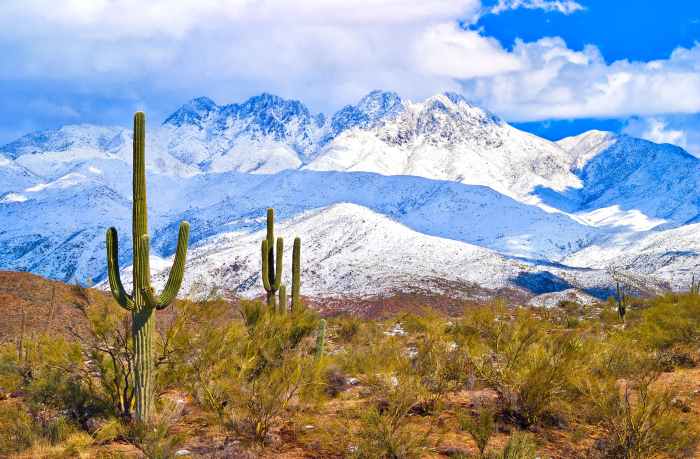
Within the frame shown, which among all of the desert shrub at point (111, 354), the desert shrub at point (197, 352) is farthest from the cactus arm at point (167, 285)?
the desert shrub at point (111, 354)

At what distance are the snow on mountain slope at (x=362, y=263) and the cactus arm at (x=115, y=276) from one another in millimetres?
71045

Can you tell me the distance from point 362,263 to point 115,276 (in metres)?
114

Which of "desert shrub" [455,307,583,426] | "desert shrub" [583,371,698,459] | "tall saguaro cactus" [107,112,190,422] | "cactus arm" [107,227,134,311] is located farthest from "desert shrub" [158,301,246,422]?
"desert shrub" [583,371,698,459]

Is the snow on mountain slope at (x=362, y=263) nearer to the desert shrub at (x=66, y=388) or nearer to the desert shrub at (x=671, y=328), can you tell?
the desert shrub at (x=671, y=328)

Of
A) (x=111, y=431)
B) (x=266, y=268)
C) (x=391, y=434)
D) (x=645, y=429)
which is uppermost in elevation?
(x=266, y=268)

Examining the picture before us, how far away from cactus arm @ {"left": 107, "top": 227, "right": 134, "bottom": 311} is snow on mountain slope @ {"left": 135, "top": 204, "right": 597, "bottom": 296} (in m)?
71.0

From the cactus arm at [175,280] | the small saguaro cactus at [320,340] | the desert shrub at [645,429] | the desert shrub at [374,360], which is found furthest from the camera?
the small saguaro cactus at [320,340]

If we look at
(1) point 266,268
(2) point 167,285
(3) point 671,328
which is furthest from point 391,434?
(1) point 266,268

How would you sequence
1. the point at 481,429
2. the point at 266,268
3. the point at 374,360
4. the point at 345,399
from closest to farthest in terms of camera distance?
the point at 481,429 → the point at 374,360 → the point at 345,399 → the point at 266,268

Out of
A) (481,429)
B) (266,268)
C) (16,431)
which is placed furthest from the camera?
(266,268)

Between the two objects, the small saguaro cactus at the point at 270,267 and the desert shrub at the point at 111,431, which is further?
the small saguaro cactus at the point at 270,267

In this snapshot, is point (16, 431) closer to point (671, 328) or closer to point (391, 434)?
point (391, 434)

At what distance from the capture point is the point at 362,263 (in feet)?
413

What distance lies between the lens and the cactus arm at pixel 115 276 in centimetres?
1141
